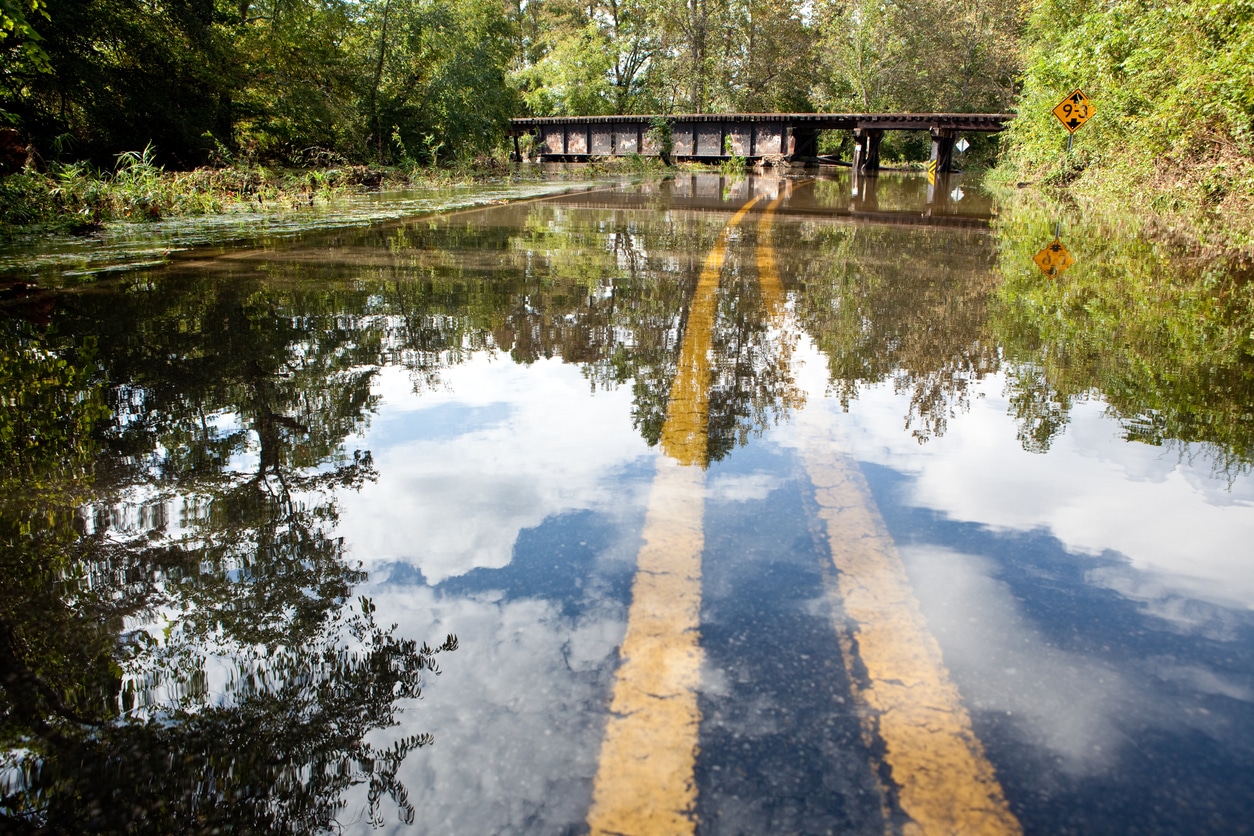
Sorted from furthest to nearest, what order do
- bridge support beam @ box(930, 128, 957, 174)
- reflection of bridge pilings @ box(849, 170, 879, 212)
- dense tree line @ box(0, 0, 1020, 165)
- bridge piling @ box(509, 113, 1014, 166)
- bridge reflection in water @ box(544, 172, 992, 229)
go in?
1. bridge piling @ box(509, 113, 1014, 166)
2. bridge support beam @ box(930, 128, 957, 174)
3. dense tree line @ box(0, 0, 1020, 165)
4. reflection of bridge pilings @ box(849, 170, 879, 212)
5. bridge reflection in water @ box(544, 172, 992, 229)

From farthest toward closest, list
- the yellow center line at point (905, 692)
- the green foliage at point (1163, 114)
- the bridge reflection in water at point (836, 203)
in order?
the bridge reflection in water at point (836, 203) → the green foliage at point (1163, 114) → the yellow center line at point (905, 692)

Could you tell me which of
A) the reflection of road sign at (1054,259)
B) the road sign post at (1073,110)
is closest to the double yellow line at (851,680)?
the reflection of road sign at (1054,259)

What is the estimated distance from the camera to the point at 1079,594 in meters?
2.67

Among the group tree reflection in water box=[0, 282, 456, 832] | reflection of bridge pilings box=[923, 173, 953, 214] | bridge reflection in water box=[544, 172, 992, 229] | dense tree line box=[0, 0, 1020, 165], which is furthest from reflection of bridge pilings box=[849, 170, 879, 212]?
tree reflection in water box=[0, 282, 456, 832]

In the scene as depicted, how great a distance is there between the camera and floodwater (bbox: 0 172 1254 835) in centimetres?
188

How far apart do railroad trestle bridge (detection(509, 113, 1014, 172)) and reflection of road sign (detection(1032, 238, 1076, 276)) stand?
32.1m

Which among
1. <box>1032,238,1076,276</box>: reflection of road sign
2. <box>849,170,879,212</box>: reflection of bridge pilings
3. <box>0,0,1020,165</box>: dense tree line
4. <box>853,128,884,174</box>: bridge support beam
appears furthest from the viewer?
<box>853,128,884,174</box>: bridge support beam

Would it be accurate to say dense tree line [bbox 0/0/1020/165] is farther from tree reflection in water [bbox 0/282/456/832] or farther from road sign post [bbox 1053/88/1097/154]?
road sign post [bbox 1053/88/1097/154]

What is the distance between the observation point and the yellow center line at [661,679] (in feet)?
5.90

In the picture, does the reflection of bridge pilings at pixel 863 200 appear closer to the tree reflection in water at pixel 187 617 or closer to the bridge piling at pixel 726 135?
the bridge piling at pixel 726 135

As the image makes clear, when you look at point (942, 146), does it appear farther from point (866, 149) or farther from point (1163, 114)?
point (1163, 114)

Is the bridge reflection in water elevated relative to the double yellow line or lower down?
elevated

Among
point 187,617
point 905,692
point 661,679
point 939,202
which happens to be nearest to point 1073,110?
point 939,202

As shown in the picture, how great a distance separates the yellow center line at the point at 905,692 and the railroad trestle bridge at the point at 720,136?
4160 cm
